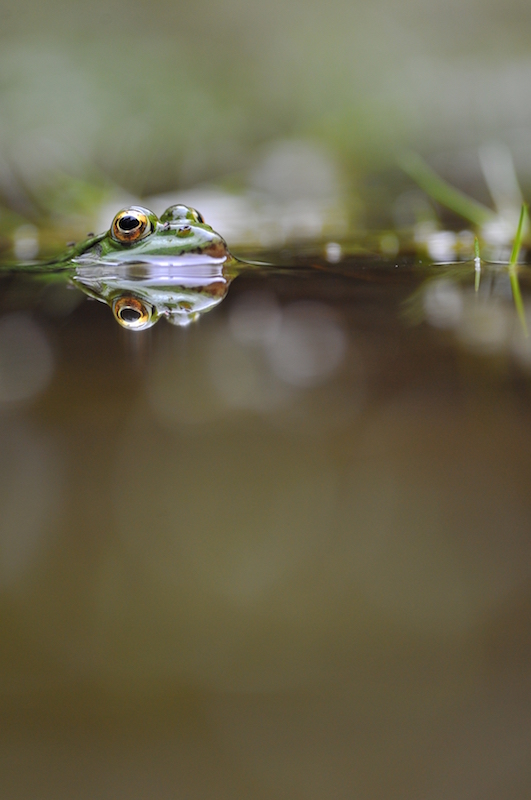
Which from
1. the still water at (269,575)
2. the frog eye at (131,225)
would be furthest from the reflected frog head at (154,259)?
the still water at (269,575)

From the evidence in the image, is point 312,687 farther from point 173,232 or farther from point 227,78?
point 227,78

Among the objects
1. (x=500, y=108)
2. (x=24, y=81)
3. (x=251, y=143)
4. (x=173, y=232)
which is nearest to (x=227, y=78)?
(x=251, y=143)

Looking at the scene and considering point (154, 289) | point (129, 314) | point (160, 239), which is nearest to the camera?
point (129, 314)

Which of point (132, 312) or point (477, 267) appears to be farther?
point (477, 267)

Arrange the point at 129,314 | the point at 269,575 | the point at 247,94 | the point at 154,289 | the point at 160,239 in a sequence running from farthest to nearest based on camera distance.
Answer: the point at 247,94 < the point at 160,239 < the point at 154,289 < the point at 129,314 < the point at 269,575

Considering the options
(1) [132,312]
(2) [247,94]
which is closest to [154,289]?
(1) [132,312]

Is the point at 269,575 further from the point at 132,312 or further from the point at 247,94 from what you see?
the point at 247,94

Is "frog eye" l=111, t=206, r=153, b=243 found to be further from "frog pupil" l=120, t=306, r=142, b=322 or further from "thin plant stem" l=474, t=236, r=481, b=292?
"thin plant stem" l=474, t=236, r=481, b=292
